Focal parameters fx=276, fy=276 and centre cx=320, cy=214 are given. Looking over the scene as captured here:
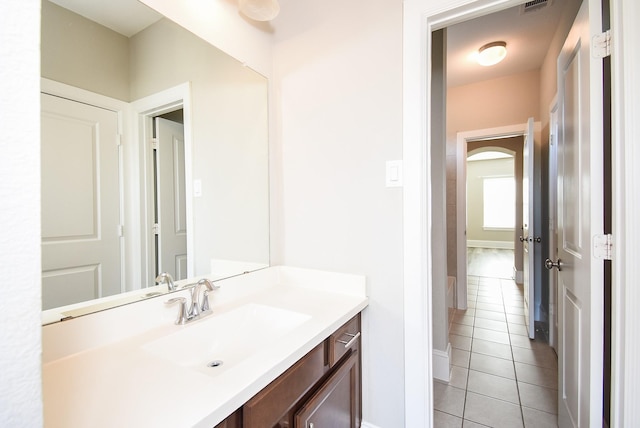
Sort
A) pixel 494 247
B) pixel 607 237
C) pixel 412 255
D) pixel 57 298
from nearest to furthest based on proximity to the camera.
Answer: pixel 57 298, pixel 607 237, pixel 412 255, pixel 494 247

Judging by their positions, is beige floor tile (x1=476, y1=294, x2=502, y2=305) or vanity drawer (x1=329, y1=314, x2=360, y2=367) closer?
vanity drawer (x1=329, y1=314, x2=360, y2=367)

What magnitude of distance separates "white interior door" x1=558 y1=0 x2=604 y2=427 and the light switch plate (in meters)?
0.69

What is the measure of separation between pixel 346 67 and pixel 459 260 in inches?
110

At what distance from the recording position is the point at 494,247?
8133 millimetres

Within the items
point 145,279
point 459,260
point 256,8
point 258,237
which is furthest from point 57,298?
point 459,260

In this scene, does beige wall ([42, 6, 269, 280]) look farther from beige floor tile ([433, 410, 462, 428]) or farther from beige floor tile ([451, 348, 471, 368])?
beige floor tile ([451, 348, 471, 368])

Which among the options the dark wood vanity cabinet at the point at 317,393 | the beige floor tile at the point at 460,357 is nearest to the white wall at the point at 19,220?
the dark wood vanity cabinet at the point at 317,393

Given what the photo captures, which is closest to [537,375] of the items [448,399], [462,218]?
[448,399]

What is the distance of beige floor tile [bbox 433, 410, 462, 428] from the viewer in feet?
5.09

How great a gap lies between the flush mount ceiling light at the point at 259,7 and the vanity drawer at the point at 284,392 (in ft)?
4.87

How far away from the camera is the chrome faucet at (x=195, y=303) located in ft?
3.51

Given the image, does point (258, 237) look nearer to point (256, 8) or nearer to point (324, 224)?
point (324, 224)

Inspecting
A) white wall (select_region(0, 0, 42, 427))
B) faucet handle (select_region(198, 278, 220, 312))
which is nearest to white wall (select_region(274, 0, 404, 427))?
faucet handle (select_region(198, 278, 220, 312))

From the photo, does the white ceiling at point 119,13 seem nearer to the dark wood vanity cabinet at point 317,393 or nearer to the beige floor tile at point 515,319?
the dark wood vanity cabinet at point 317,393
